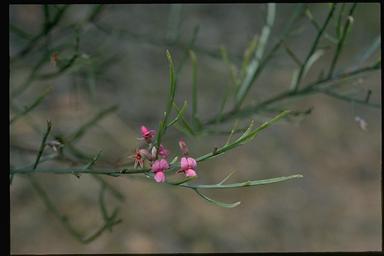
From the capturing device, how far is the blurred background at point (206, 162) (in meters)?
2.26

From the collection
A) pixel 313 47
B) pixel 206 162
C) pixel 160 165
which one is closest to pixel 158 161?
pixel 160 165

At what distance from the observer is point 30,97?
2461mm

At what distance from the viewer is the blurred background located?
89.0 inches

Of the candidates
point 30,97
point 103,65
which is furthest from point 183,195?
point 103,65

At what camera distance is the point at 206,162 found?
2.60m

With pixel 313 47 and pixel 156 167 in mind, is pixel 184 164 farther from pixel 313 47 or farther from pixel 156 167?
pixel 313 47

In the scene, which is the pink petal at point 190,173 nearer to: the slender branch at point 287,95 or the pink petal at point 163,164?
the pink petal at point 163,164

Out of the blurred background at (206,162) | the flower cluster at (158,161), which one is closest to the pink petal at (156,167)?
the flower cluster at (158,161)

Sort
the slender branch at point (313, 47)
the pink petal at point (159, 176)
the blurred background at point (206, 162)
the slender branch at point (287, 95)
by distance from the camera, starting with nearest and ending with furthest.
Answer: the pink petal at point (159, 176)
the slender branch at point (313, 47)
the slender branch at point (287, 95)
the blurred background at point (206, 162)

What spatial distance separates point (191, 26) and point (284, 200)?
2.98ft

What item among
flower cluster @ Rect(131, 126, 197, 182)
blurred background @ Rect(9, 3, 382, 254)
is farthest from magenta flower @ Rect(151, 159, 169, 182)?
blurred background @ Rect(9, 3, 382, 254)

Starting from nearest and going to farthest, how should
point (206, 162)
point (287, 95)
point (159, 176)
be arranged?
point (159, 176), point (287, 95), point (206, 162)

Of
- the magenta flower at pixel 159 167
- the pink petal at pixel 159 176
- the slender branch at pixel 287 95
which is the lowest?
the pink petal at pixel 159 176

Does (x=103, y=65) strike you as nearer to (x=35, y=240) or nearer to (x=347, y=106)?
(x=35, y=240)
